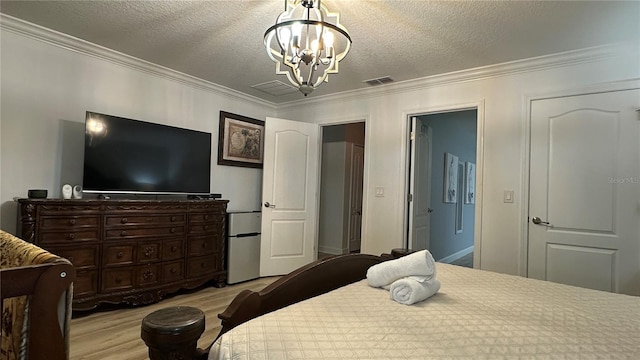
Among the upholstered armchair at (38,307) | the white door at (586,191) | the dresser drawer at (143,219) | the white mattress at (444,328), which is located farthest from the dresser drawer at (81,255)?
the white door at (586,191)

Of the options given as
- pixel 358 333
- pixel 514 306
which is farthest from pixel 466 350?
pixel 514 306

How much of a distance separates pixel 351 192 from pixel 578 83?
3.64 m

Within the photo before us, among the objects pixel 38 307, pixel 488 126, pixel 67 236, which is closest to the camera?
pixel 38 307

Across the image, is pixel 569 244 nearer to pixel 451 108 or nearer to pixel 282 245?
pixel 451 108

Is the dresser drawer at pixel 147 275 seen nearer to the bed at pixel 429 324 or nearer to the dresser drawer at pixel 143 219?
the dresser drawer at pixel 143 219

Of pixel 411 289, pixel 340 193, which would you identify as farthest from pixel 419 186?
pixel 411 289

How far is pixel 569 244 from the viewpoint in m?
2.88

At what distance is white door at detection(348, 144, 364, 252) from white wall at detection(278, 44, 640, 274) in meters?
1.84

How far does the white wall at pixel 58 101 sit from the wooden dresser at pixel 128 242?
38 cm

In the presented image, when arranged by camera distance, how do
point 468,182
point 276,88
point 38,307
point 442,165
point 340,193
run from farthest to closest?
1. point 468,182
2. point 340,193
3. point 442,165
4. point 276,88
5. point 38,307

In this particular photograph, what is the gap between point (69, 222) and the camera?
267cm

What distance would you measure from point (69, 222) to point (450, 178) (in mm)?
5077

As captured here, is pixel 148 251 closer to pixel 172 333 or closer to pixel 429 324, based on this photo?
pixel 172 333

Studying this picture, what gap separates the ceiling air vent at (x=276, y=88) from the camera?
13.0 ft
